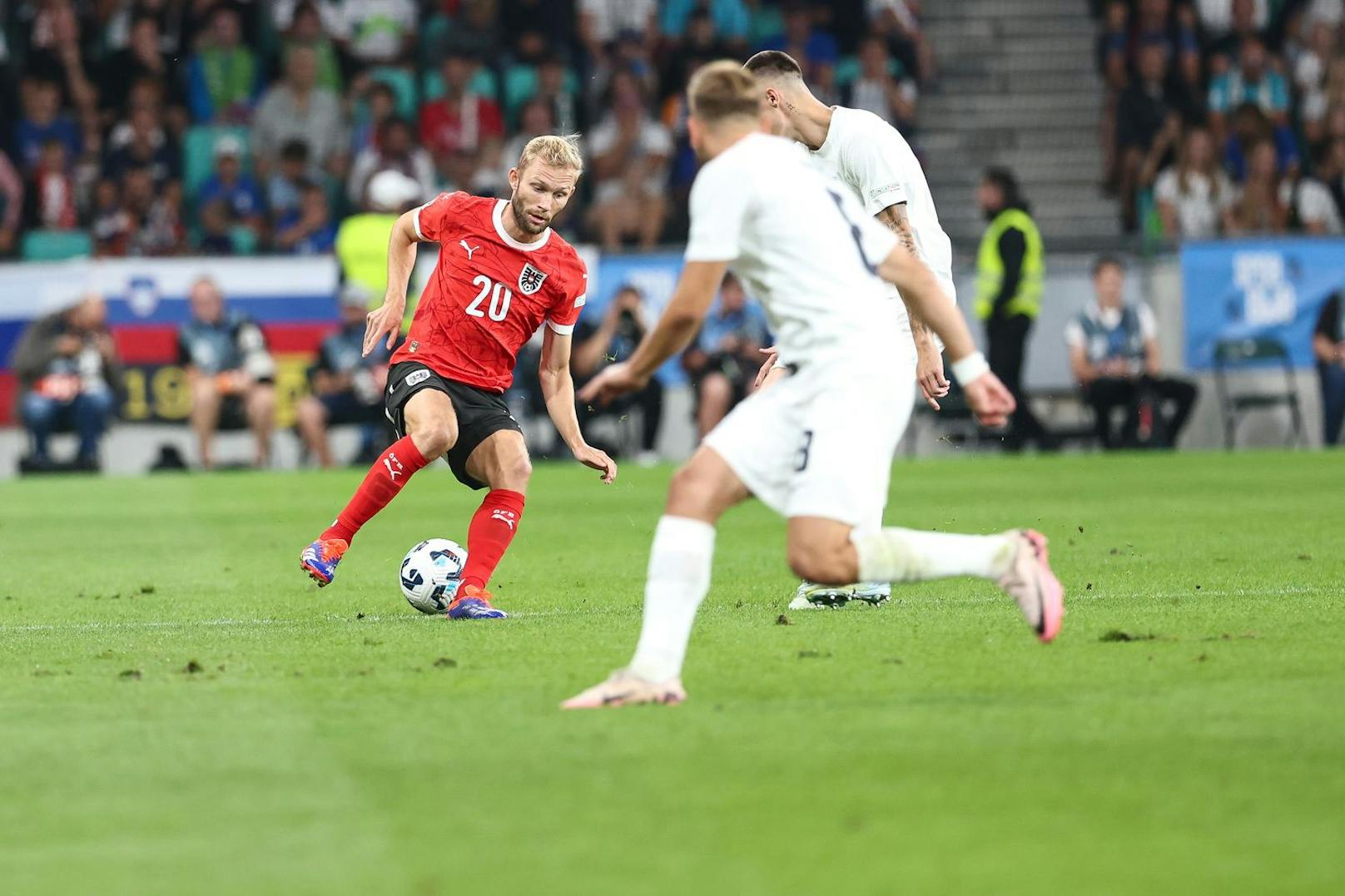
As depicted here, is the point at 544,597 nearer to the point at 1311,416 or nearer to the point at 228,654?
the point at 228,654

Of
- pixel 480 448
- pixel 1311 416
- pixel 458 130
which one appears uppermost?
pixel 458 130

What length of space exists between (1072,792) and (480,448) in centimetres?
456

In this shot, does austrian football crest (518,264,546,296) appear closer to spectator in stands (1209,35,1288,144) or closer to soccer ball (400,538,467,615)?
soccer ball (400,538,467,615)

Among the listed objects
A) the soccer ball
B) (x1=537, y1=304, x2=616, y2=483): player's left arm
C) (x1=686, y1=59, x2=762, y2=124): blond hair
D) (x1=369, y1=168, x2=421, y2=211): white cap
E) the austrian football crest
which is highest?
(x1=686, y1=59, x2=762, y2=124): blond hair

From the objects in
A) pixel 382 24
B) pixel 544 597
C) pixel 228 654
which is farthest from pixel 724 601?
pixel 382 24

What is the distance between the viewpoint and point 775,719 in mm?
5633

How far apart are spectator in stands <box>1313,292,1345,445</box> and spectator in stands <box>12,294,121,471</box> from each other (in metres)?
11.2

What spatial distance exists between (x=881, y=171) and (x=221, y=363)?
12.4 m

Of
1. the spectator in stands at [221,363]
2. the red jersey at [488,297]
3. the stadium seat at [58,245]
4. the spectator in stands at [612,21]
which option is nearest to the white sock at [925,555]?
the red jersey at [488,297]

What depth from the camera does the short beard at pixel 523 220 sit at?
8617 mm

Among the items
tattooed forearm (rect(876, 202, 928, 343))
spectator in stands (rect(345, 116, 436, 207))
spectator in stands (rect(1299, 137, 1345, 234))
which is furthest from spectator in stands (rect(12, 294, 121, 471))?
tattooed forearm (rect(876, 202, 928, 343))

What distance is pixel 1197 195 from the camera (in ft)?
72.7

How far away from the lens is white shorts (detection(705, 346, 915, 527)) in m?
5.99

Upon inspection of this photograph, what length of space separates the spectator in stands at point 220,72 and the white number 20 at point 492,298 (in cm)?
1491
